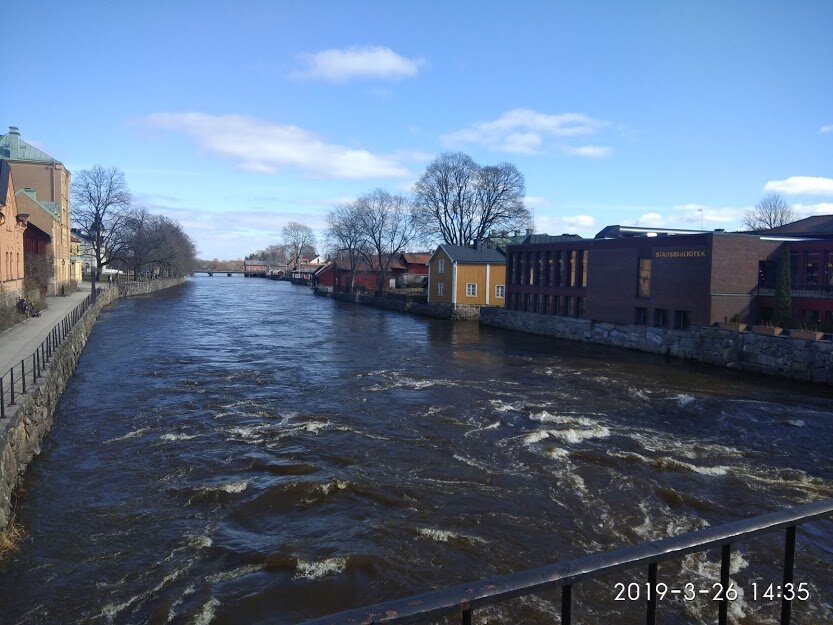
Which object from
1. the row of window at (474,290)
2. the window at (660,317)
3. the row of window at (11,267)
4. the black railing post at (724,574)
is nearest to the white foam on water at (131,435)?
the black railing post at (724,574)

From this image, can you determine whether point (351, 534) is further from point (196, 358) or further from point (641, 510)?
point (196, 358)

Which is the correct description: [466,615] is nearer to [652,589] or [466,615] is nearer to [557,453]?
[652,589]

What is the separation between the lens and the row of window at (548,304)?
41.0 meters

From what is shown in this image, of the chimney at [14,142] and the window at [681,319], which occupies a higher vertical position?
the chimney at [14,142]

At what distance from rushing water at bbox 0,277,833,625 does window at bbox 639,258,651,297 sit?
1197cm

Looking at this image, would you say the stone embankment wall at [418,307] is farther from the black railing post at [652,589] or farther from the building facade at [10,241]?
the black railing post at [652,589]

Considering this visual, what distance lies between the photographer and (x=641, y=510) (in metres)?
11.2

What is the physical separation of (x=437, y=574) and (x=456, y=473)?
395 centimetres

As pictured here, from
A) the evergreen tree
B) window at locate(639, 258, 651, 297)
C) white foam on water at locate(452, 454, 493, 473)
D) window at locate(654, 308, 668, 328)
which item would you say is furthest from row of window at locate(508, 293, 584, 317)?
white foam on water at locate(452, 454, 493, 473)

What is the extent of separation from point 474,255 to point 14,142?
4717cm

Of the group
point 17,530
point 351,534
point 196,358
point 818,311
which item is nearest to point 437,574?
point 351,534

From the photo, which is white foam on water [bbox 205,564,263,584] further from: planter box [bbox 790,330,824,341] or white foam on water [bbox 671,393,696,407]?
planter box [bbox 790,330,824,341]

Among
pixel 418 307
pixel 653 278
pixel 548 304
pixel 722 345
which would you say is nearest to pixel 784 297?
pixel 722 345

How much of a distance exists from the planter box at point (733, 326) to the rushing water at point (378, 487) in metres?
5.28
